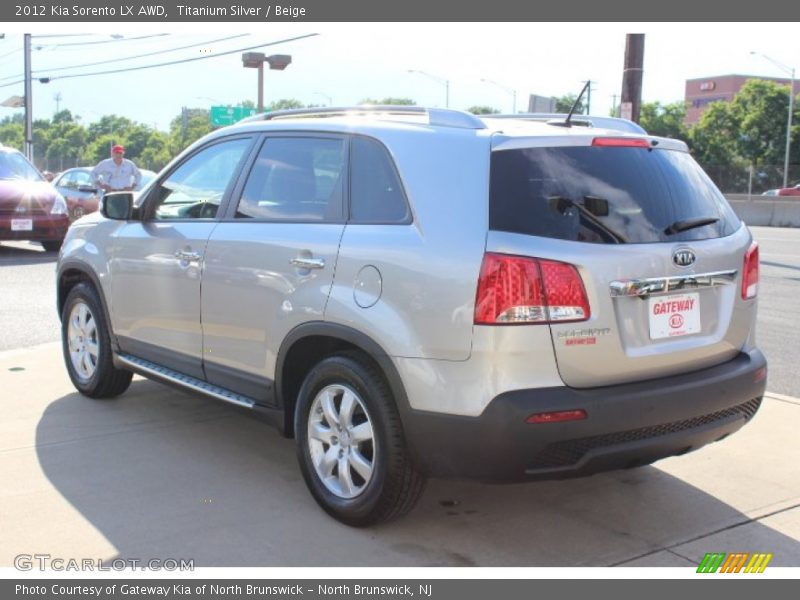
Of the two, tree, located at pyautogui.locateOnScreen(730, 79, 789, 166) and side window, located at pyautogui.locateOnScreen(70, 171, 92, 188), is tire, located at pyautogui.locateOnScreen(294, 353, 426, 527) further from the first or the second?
tree, located at pyautogui.locateOnScreen(730, 79, 789, 166)

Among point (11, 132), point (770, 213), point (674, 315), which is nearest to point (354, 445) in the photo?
point (674, 315)

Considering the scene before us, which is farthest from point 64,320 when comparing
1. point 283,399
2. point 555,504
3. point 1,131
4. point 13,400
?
point 1,131

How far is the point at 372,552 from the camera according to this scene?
367 cm

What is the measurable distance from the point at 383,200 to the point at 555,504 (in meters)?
1.68

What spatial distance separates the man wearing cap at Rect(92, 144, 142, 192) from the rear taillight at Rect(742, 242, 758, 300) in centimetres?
1229

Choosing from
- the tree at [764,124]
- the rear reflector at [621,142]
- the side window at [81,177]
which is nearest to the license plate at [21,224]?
the side window at [81,177]

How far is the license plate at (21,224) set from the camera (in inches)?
541

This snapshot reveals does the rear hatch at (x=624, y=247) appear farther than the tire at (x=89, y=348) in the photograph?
No

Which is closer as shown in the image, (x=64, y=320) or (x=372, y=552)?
(x=372, y=552)

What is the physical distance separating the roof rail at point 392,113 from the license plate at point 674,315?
1058 millimetres

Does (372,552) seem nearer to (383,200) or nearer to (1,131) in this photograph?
(383,200)

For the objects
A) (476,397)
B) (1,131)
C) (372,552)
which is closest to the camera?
(476,397)

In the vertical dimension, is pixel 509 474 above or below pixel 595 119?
below

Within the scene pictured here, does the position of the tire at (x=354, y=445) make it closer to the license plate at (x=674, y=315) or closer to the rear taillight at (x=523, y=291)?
the rear taillight at (x=523, y=291)
